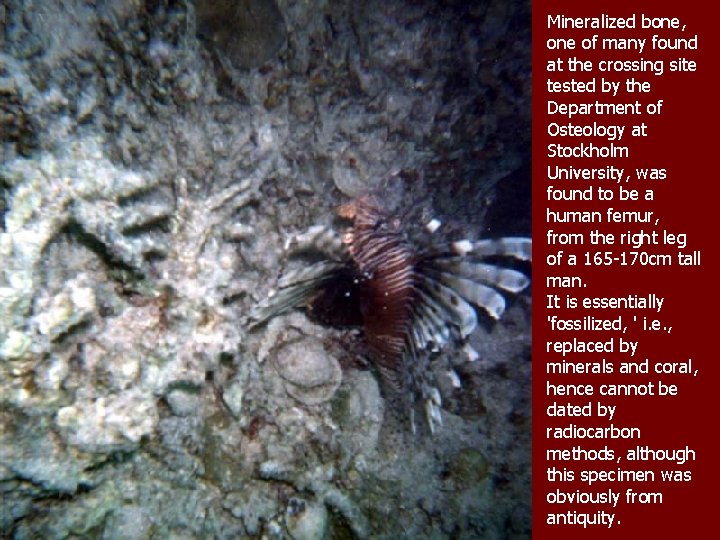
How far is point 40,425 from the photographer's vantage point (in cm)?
159

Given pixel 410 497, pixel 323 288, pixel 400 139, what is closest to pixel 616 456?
pixel 410 497

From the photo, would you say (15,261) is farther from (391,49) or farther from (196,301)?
(391,49)

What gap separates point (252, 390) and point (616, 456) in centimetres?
187

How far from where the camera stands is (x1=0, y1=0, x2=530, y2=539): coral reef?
5.28ft

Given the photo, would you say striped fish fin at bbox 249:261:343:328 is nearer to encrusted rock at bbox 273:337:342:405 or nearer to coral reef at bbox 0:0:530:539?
coral reef at bbox 0:0:530:539

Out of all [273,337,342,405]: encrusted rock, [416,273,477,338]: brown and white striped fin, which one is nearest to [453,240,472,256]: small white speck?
[416,273,477,338]: brown and white striped fin

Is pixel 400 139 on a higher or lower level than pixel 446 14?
lower

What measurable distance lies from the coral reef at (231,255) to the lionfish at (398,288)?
14 cm

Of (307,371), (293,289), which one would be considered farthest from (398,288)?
(307,371)

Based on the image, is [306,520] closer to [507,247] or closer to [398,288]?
[398,288]

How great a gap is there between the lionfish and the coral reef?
14 centimetres

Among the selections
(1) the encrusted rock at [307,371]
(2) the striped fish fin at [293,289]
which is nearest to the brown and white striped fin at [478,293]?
(2) the striped fish fin at [293,289]

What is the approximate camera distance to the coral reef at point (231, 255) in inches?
63.4

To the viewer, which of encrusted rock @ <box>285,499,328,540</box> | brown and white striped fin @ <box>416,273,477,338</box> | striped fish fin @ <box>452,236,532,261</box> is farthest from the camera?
brown and white striped fin @ <box>416,273,477,338</box>
